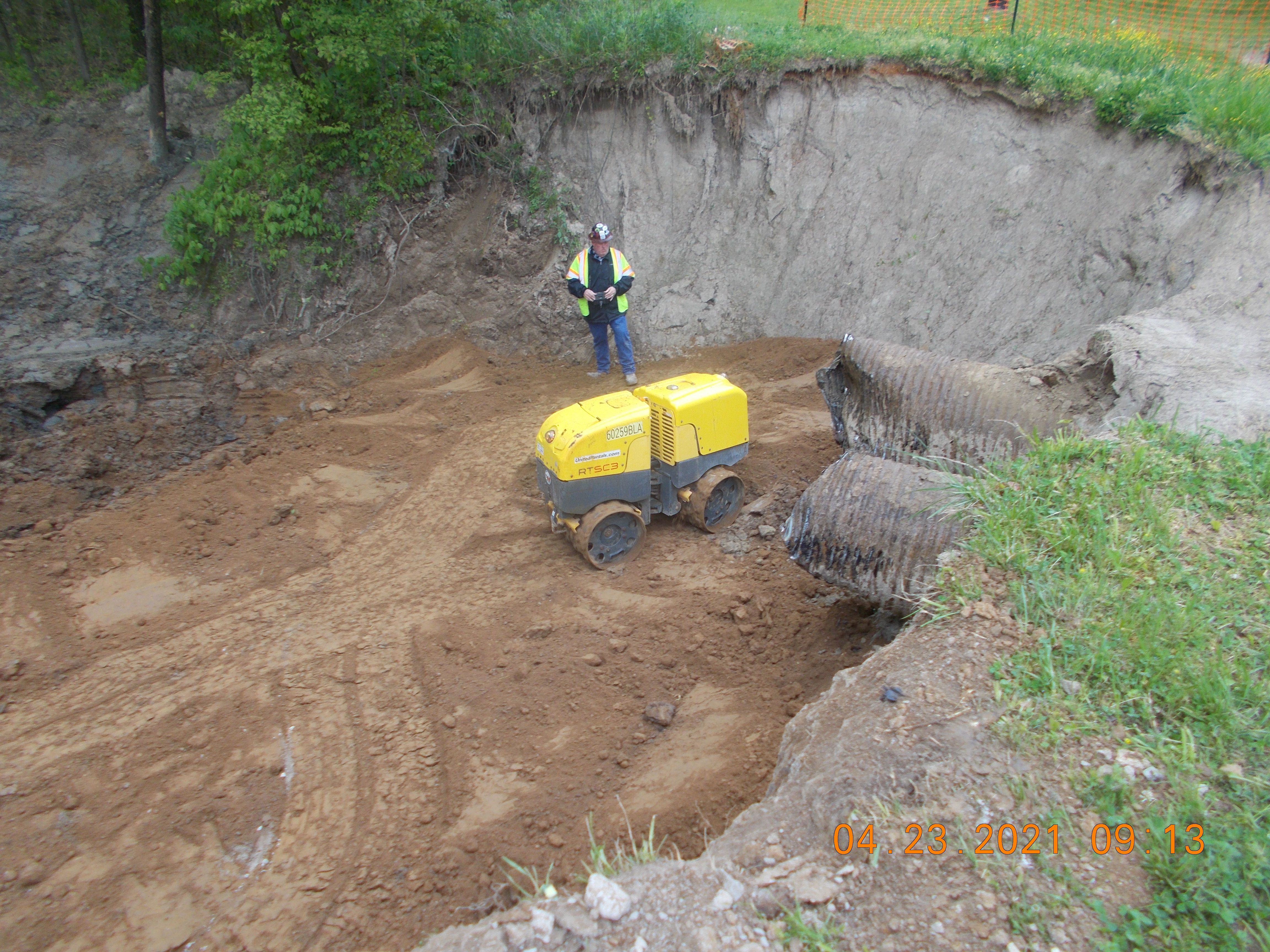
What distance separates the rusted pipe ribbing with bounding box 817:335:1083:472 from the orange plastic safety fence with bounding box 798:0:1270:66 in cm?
714

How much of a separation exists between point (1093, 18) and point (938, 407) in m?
8.75

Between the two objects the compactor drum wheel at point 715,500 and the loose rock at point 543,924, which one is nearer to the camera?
the loose rock at point 543,924

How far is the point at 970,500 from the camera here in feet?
13.6

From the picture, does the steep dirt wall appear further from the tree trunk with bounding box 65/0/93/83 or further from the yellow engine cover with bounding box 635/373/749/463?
the tree trunk with bounding box 65/0/93/83

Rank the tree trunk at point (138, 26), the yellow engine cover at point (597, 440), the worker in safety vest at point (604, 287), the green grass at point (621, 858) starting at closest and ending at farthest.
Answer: the green grass at point (621, 858), the yellow engine cover at point (597, 440), the worker in safety vest at point (604, 287), the tree trunk at point (138, 26)

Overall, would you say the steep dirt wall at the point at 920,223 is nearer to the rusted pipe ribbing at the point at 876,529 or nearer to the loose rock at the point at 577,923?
the rusted pipe ribbing at the point at 876,529

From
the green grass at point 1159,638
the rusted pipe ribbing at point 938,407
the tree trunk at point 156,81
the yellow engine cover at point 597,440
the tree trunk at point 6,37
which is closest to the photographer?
the green grass at point 1159,638

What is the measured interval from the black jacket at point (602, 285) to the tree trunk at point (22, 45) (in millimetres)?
11447

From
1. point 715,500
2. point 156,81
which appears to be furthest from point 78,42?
point 715,500

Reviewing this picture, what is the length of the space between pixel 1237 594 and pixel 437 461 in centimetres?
699

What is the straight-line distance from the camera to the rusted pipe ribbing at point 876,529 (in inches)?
163

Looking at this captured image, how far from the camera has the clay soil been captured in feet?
12.9

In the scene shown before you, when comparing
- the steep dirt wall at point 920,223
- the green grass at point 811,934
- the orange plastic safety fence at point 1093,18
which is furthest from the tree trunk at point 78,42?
the green grass at point 811,934

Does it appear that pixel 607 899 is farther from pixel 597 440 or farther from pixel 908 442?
pixel 908 442
